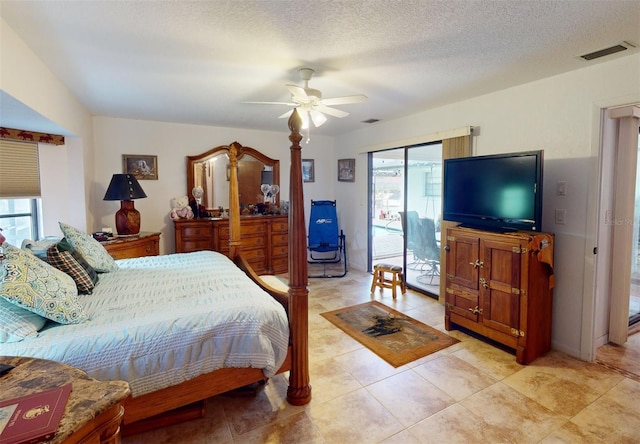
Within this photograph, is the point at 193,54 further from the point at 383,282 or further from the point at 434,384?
the point at 383,282

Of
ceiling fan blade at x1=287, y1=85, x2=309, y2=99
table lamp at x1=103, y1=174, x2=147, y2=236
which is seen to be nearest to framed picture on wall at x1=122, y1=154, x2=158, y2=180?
table lamp at x1=103, y1=174, x2=147, y2=236

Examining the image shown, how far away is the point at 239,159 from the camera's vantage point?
511 cm

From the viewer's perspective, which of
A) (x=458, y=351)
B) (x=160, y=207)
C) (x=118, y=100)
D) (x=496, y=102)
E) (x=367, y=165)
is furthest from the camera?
(x=367, y=165)

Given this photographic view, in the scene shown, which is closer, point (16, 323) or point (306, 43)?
point (16, 323)

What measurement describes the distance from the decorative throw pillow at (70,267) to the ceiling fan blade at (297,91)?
192 centimetres

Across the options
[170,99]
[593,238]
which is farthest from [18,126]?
[593,238]

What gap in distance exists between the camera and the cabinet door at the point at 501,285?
101 inches

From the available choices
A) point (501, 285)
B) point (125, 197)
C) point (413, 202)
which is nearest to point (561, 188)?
point (501, 285)

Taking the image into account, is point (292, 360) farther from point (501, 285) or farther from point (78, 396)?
point (501, 285)

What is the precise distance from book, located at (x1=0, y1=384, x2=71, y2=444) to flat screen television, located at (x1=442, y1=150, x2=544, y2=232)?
9.75ft

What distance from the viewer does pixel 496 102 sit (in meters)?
3.20

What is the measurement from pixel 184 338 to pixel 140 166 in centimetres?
356

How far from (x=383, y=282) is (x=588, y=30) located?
3173mm

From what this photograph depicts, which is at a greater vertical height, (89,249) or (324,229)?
(89,249)
